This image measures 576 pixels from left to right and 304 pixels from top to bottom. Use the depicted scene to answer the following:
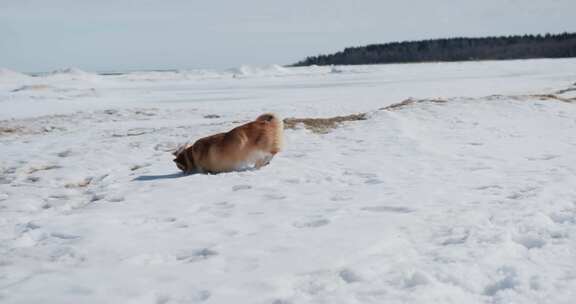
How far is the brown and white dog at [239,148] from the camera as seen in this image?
643cm

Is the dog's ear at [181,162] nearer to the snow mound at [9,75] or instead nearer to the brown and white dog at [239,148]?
the brown and white dog at [239,148]

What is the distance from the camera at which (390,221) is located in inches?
158

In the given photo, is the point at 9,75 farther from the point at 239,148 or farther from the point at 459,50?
the point at 459,50

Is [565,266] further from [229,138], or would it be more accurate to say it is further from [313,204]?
[229,138]

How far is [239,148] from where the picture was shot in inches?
254

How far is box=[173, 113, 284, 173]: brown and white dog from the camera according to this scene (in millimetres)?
6426

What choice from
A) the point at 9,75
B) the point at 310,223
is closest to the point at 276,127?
the point at 310,223

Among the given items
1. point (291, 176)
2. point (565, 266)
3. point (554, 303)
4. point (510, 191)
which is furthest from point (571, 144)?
point (554, 303)

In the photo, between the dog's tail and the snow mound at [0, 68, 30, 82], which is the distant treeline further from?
Result: the dog's tail

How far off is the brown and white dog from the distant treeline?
8887 cm

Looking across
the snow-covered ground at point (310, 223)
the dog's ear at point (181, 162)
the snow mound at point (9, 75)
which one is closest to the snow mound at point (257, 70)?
the snow mound at point (9, 75)

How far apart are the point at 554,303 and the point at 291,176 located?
371 cm

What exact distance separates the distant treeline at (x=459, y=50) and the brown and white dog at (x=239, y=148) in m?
88.9

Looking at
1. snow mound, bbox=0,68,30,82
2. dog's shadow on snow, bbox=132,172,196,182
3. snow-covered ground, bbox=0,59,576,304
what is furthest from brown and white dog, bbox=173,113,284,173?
snow mound, bbox=0,68,30,82
